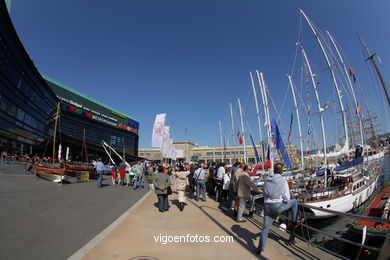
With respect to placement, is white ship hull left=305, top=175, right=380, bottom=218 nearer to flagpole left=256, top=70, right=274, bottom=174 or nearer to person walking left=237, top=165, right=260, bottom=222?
flagpole left=256, top=70, right=274, bottom=174

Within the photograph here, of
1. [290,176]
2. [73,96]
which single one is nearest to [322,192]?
[290,176]

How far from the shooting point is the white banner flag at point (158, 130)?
13.7 meters

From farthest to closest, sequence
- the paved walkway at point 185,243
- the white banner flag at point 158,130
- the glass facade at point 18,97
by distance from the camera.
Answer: the glass facade at point 18,97 → the white banner flag at point 158,130 → the paved walkway at point 185,243

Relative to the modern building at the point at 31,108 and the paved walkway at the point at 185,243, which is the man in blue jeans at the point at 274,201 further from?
the modern building at the point at 31,108

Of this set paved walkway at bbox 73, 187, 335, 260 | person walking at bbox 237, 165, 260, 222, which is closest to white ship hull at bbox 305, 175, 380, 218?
person walking at bbox 237, 165, 260, 222

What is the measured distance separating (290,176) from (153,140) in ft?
43.7

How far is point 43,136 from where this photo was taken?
148 feet

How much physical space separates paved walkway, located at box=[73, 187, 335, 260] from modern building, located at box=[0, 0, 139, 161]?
62.9ft

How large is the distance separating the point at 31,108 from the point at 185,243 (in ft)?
146

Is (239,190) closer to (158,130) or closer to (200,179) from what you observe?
(200,179)

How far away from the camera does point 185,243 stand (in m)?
4.76

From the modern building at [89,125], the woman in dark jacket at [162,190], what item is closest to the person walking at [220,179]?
the woman in dark jacket at [162,190]

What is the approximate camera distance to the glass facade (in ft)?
94.2

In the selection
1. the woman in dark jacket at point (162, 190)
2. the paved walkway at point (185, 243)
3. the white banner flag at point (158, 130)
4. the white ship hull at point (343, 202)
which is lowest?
the white ship hull at point (343, 202)
